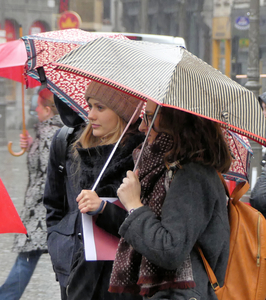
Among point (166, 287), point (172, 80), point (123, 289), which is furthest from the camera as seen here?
point (123, 289)

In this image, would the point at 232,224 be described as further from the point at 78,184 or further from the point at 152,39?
the point at 152,39

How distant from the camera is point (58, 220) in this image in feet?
9.08

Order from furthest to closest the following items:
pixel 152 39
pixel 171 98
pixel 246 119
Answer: pixel 152 39 < pixel 246 119 < pixel 171 98

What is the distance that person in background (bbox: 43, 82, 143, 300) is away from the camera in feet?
7.68

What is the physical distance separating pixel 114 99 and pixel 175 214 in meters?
0.81

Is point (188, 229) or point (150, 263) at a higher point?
point (188, 229)

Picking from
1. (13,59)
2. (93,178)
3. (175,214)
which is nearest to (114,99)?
(93,178)

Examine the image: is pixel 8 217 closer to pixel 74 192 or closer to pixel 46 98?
pixel 74 192

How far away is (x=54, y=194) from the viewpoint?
9.02 ft

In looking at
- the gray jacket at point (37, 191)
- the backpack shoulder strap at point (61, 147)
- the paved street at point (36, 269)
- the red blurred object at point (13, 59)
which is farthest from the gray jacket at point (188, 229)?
the paved street at point (36, 269)

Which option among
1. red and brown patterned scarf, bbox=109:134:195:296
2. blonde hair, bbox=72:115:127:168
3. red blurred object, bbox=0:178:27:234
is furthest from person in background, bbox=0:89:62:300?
red and brown patterned scarf, bbox=109:134:195:296

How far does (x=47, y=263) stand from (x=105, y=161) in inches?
140

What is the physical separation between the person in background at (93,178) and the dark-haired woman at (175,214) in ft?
0.85

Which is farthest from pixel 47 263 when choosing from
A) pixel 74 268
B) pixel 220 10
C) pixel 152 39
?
pixel 220 10
